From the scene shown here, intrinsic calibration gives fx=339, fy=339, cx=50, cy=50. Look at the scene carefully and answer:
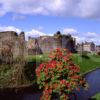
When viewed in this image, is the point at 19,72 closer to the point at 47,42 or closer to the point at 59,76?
the point at 59,76

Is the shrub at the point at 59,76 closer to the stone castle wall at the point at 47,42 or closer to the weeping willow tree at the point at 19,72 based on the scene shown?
the weeping willow tree at the point at 19,72

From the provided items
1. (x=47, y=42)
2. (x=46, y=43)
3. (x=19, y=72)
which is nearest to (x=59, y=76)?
(x=19, y=72)

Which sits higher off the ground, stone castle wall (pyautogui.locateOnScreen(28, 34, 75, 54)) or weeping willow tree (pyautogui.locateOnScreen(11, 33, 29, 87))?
stone castle wall (pyautogui.locateOnScreen(28, 34, 75, 54))

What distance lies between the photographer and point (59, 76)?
22.1 meters

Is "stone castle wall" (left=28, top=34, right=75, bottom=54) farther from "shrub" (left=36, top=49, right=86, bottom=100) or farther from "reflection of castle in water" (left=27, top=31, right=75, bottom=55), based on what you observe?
"shrub" (left=36, top=49, right=86, bottom=100)

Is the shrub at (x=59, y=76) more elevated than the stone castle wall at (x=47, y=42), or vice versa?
the stone castle wall at (x=47, y=42)

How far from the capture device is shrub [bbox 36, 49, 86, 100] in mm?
22016

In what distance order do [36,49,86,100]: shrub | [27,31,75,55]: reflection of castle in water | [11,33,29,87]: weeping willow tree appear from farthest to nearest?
[27,31,75,55]: reflection of castle in water < [11,33,29,87]: weeping willow tree < [36,49,86,100]: shrub

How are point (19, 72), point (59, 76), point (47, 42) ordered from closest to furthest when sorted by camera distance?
point (59, 76) < point (19, 72) < point (47, 42)

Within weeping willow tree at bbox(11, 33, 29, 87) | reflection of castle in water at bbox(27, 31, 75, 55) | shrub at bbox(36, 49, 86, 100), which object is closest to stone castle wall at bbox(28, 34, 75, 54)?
reflection of castle in water at bbox(27, 31, 75, 55)

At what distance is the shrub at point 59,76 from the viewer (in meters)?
22.0

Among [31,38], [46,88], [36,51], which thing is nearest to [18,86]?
[46,88]

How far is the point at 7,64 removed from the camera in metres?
39.0

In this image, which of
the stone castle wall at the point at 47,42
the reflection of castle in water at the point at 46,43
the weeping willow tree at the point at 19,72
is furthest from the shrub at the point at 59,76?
the stone castle wall at the point at 47,42
